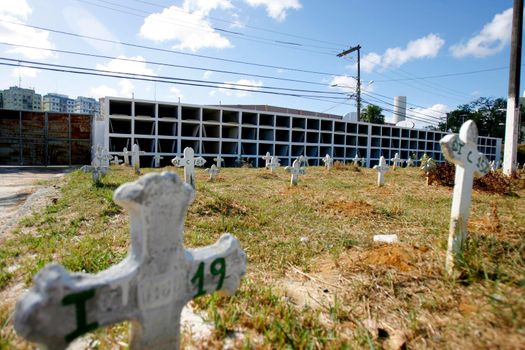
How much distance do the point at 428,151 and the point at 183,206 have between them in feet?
95.9

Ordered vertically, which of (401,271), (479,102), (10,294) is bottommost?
(10,294)

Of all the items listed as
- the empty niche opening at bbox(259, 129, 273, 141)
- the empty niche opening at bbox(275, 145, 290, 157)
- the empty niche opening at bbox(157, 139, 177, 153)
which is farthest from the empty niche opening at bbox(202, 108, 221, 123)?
the empty niche opening at bbox(275, 145, 290, 157)

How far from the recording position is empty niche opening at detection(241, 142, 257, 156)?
1862 centimetres

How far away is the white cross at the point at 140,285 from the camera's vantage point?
3.30 ft

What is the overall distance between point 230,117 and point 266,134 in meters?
2.32

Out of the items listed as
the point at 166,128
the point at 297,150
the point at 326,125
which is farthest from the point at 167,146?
the point at 326,125

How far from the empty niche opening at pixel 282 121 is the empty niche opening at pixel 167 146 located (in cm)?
630

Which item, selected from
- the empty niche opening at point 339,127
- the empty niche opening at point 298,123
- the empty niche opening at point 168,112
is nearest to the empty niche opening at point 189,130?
the empty niche opening at point 168,112

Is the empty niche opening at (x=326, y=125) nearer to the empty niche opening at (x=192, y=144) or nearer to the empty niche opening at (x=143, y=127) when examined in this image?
the empty niche opening at (x=192, y=144)

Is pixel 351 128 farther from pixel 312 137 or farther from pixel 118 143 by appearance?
pixel 118 143

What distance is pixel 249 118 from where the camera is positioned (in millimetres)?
19156

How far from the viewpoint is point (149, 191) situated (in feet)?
3.77

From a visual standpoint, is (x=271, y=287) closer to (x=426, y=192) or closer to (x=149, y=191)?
(x=149, y=191)

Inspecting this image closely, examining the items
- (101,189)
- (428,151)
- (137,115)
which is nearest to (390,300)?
(101,189)
